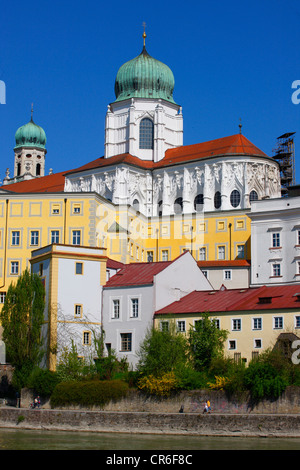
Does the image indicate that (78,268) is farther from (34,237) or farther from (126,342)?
(34,237)

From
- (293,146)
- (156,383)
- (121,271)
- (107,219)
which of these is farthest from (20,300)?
(293,146)

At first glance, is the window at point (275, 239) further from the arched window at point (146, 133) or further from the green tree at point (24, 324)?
the arched window at point (146, 133)

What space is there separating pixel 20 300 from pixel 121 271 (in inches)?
354

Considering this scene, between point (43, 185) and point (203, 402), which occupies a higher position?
point (43, 185)

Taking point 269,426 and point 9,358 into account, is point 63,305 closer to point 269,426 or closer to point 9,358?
point 9,358

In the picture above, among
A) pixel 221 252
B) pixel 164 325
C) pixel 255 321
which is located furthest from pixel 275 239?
pixel 255 321

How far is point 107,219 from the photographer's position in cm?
8300

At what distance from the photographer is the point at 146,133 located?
108 m

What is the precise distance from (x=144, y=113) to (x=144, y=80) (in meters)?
4.79

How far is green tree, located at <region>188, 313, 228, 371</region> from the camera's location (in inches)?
2169

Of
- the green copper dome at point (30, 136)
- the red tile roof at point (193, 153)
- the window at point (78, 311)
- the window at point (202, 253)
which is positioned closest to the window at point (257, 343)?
the window at point (78, 311)

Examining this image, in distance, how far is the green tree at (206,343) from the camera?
5509 centimetres

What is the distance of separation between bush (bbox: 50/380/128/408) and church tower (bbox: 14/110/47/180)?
106 meters
